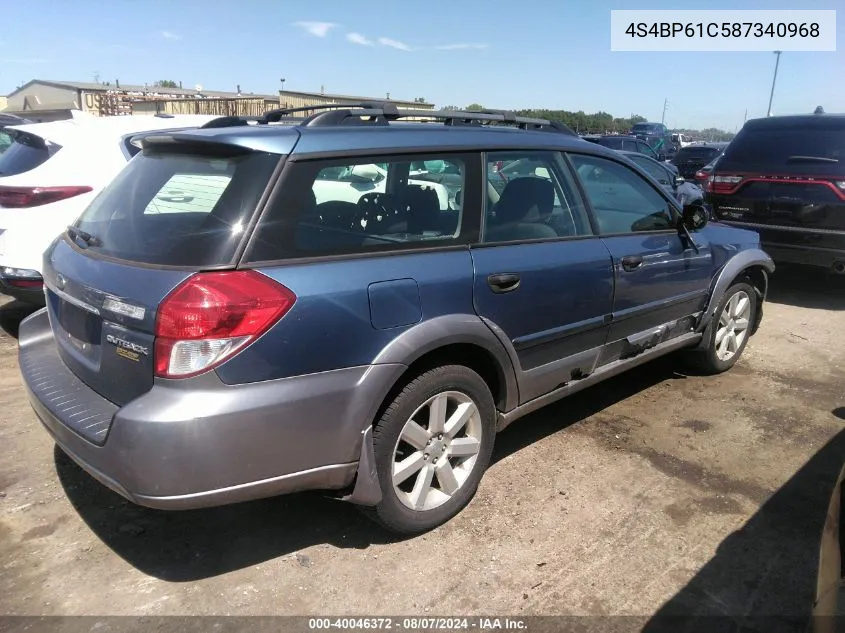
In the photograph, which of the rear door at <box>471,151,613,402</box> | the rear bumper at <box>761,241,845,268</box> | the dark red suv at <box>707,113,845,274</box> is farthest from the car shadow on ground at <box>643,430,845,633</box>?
the dark red suv at <box>707,113,845,274</box>

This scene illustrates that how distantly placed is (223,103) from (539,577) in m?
19.8

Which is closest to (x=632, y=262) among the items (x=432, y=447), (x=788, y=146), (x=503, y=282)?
(x=503, y=282)

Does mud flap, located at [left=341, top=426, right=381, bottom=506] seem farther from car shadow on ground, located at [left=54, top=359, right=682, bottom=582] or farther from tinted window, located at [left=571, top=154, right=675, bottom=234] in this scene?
tinted window, located at [left=571, top=154, right=675, bottom=234]

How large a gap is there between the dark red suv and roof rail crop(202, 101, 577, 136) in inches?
164

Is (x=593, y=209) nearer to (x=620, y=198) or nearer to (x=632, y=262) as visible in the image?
(x=632, y=262)

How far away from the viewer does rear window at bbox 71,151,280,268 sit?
7.82ft

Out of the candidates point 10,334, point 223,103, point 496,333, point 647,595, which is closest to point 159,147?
point 496,333

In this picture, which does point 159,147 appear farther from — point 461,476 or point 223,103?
point 223,103

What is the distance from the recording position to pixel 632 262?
12.3 feet

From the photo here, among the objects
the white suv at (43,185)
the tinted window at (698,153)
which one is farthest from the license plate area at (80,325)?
the tinted window at (698,153)

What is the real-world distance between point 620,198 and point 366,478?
246 centimetres

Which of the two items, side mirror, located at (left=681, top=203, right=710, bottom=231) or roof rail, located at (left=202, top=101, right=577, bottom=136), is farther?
side mirror, located at (left=681, top=203, right=710, bottom=231)

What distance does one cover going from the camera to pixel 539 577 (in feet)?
8.85

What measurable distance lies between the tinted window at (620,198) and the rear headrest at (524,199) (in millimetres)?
293
